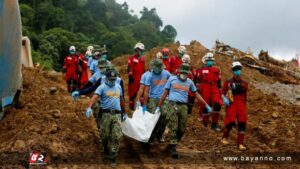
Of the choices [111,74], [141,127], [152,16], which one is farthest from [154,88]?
[152,16]

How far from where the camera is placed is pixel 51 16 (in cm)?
5359

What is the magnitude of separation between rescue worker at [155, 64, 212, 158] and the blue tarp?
9.86 feet

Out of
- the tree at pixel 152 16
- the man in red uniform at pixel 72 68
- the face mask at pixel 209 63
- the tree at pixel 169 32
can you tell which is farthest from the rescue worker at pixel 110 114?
the tree at pixel 152 16

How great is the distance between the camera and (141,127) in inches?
405

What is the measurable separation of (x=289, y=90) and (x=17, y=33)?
46.7ft

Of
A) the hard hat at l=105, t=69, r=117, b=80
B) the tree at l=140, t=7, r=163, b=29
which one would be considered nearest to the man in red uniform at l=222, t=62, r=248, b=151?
the hard hat at l=105, t=69, r=117, b=80

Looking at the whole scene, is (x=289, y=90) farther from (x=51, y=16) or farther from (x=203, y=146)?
(x=51, y=16)

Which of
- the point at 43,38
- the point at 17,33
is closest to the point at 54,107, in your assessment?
the point at 17,33

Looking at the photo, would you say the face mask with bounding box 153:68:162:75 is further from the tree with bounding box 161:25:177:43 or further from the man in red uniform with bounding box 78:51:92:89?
the tree with bounding box 161:25:177:43

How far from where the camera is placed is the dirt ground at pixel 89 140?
9.55 meters

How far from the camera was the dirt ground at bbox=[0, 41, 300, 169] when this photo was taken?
9.55m

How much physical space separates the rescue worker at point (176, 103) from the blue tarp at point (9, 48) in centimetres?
301

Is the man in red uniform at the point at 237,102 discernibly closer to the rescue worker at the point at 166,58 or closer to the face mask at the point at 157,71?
the face mask at the point at 157,71

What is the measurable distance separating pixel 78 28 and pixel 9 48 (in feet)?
189
